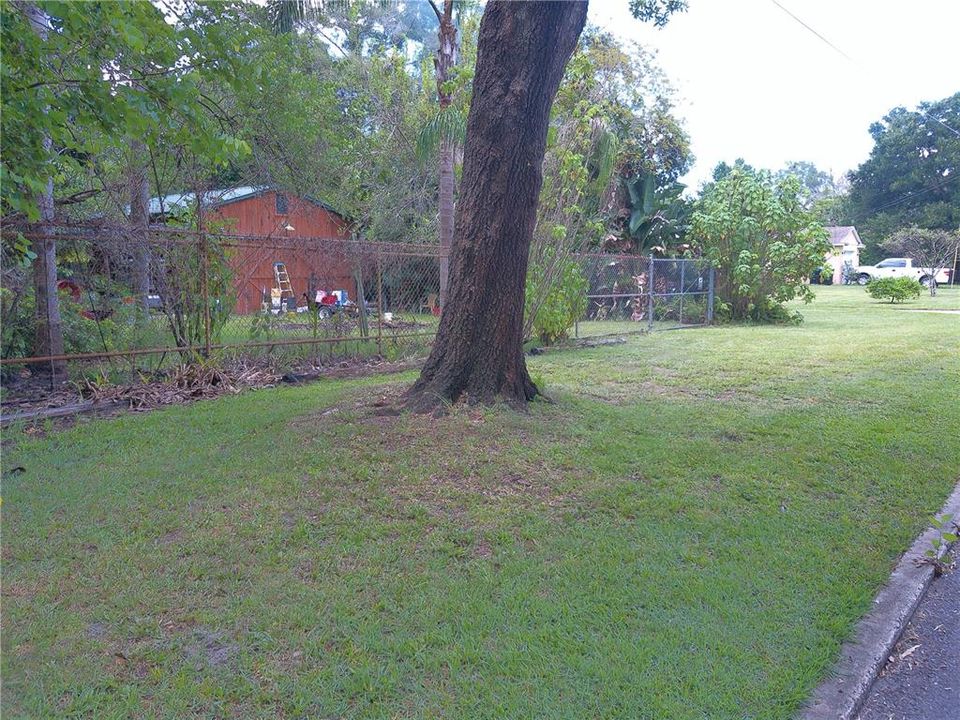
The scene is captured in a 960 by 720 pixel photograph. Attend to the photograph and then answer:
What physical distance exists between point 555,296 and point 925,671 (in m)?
9.51

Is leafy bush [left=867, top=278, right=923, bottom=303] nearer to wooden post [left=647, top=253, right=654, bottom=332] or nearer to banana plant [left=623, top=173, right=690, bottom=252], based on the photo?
banana plant [left=623, top=173, right=690, bottom=252]

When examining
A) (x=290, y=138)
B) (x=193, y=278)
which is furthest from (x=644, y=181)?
(x=193, y=278)

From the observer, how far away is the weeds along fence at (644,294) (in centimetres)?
1541

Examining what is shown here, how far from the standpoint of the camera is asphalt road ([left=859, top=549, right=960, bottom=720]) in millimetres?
2967

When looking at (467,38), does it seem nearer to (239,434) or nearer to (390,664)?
(239,434)

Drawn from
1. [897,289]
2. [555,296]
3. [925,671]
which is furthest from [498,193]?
[897,289]

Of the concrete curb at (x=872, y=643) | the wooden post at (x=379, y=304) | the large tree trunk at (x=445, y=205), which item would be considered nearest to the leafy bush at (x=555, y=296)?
the large tree trunk at (x=445, y=205)

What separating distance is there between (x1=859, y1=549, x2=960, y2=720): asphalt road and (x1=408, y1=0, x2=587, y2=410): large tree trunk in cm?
352

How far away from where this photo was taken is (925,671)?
3260 millimetres

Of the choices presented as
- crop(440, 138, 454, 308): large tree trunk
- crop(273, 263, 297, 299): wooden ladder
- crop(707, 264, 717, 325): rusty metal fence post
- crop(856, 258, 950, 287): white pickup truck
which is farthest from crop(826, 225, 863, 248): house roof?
crop(273, 263, 297, 299): wooden ladder

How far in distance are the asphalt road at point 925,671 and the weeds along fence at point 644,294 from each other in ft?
33.3

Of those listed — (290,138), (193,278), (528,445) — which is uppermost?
(290,138)

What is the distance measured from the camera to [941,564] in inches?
165

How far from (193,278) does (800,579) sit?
7.24m
